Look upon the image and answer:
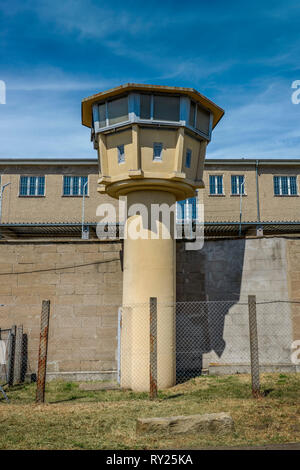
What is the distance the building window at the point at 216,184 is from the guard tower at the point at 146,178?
15.3 meters

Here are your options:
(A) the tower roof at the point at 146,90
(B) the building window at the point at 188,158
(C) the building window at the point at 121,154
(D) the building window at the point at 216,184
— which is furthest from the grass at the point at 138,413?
(D) the building window at the point at 216,184

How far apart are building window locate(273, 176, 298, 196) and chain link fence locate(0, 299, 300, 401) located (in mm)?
15832

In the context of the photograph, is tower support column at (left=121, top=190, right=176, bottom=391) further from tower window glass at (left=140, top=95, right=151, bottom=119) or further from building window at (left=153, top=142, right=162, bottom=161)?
tower window glass at (left=140, top=95, right=151, bottom=119)

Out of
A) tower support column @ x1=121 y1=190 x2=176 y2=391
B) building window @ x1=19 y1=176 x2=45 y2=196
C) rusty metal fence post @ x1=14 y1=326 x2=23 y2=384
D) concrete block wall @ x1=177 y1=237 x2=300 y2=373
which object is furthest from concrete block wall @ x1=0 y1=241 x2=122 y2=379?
building window @ x1=19 y1=176 x2=45 y2=196

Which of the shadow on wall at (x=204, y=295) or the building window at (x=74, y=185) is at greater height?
the building window at (x=74, y=185)

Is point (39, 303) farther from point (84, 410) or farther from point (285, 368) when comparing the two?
point (285, 368)

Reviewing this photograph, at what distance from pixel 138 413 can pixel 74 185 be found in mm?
20441

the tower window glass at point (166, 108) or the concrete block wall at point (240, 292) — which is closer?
the tower window glass at point (166, 108)

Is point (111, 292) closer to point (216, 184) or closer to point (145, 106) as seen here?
point (145, 106)

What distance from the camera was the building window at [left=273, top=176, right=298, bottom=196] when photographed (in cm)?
2795

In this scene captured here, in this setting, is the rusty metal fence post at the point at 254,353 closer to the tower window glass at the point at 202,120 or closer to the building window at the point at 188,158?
the building window at the point at 188,158

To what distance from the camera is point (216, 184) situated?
27688 millimetres

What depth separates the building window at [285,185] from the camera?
91.7 ft

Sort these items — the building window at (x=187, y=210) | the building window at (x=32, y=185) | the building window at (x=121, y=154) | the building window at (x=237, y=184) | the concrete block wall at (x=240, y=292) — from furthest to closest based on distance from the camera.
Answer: the building window at (x=237, y=184)
the building window at (x=187, y=210)
the building window at (x=32, y=185)
the concrete block wall at (x=240, y=292)
the building window at (x=121, y=154)
